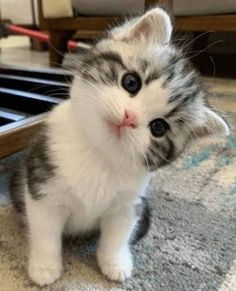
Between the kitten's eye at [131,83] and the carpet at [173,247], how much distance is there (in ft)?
1.12

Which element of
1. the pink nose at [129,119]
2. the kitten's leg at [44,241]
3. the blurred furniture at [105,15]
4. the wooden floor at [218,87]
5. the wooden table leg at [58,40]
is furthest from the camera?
the wooden table leg at [58,40]

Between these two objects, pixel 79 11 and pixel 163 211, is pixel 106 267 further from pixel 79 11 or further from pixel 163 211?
pixel 79 11

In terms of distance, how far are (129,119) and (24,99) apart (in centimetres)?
62

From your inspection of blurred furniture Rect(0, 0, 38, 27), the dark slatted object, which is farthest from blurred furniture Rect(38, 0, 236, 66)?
blurred furniture Rect(0, 0, 38, 27)

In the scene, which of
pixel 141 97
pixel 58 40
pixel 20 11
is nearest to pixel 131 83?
pixel 141 97

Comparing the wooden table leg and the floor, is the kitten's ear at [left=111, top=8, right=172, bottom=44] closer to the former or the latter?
the floor

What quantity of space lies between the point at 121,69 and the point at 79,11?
155 cm

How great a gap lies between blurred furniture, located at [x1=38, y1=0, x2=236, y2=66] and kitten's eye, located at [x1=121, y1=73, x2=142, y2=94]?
99 centimetres

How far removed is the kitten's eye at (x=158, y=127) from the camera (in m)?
0.65

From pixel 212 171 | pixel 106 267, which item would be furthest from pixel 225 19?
pixel 106 267

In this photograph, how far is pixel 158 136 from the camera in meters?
0.66

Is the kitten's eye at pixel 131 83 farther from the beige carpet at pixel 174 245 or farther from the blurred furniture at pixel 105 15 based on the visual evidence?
the blurred furniture at pixel 105 15

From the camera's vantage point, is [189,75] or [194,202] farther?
[194,202]

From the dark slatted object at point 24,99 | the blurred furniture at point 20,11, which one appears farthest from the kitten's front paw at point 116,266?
the blurred furniture at point 20,11
